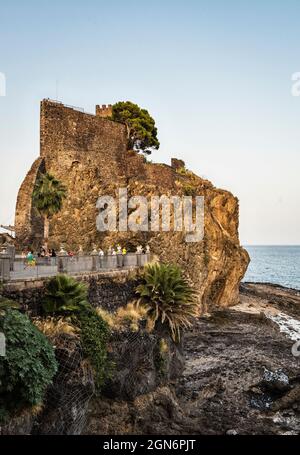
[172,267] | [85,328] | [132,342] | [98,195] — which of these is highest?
[98,195]

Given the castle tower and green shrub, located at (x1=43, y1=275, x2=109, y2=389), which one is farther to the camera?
the castle tower

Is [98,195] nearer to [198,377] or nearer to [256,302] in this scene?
[198,377]

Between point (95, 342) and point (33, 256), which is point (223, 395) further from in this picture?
point (33, 256)

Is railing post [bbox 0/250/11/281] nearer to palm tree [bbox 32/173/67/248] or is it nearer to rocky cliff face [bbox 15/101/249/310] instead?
palm tree [bbox 32/173/67/248]

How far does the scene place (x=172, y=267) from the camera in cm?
2011

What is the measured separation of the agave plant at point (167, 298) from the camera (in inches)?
725

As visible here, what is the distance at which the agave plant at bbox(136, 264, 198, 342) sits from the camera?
18.4m

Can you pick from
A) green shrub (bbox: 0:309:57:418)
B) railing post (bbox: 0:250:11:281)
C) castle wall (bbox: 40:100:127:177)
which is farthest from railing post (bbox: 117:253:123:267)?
castle wall (bbox: 40:100:127:177)

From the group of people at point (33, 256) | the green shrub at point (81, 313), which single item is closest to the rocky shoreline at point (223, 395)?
the green shrub at point (81, 313)

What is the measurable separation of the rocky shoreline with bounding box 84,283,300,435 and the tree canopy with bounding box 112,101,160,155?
74.9ft

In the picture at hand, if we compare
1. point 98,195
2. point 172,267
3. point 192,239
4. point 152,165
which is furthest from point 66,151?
point 172,267

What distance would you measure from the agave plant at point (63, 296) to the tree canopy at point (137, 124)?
33.2 meters

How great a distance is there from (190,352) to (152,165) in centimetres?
1885

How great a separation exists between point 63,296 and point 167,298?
6.14 meters
